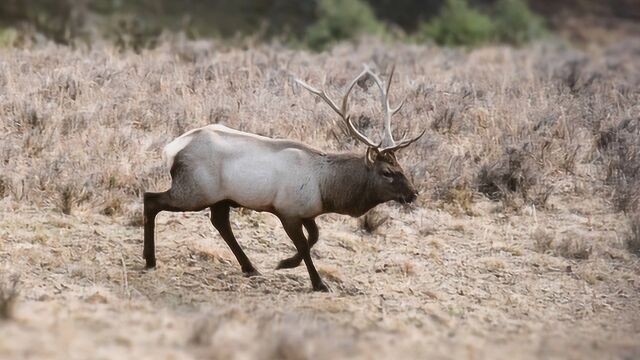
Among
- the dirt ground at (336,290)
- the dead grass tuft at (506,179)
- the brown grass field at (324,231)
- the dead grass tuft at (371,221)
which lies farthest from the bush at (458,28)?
the dead grass tuft at (371,221)

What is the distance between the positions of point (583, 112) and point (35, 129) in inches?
277

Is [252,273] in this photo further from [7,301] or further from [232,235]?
[7,301]

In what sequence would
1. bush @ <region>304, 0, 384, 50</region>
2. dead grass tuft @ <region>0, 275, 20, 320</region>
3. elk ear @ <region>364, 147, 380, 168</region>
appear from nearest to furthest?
dead grass tuft @ <region>0, 275, 20, 320</region>
elk ear @ <region>364, 147, 380, 168</region>
bush @ <region>304, 0, 384, 50</region>

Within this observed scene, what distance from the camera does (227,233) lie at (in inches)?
328

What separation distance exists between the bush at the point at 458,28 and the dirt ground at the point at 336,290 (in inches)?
772

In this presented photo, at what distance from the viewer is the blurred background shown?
26.7 meters

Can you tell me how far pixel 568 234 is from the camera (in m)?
9.77

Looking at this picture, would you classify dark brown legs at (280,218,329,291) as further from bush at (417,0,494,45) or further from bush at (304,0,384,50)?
bush at (417,0,494,45)

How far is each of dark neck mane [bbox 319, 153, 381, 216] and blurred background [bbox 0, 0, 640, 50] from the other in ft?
40.1

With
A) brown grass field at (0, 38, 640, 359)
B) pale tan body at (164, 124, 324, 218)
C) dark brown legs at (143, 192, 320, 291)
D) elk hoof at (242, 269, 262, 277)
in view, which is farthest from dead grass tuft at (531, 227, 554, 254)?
elk hoof at (242, 269, 262, 277)

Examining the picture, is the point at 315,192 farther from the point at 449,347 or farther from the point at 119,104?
the point at 119,104

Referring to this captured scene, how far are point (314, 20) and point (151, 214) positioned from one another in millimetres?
28960

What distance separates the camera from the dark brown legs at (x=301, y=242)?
25.7ft

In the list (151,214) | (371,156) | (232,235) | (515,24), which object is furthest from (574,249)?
(515,24)
